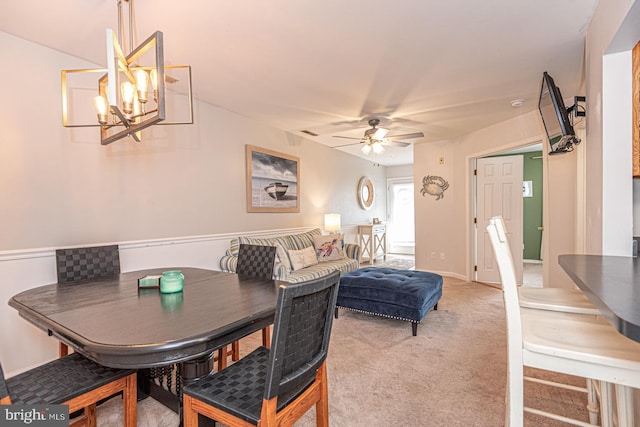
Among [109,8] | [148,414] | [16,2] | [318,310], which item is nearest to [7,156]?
[16,2]

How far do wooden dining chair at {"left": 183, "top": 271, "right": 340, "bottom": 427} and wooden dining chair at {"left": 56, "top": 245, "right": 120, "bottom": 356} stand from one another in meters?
Result: 1.45

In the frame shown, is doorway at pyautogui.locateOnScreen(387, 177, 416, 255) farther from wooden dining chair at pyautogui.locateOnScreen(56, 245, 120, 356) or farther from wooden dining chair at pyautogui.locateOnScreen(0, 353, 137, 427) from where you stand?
wooden dining chair at pyautogui.locateOnScreen(0, 353, 137, 427)

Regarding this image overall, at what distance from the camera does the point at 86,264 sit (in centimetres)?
231

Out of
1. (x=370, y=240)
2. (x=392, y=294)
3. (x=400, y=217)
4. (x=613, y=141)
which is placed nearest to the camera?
(x=613, y=141)

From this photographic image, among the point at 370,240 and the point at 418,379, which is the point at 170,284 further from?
the point at 370,240

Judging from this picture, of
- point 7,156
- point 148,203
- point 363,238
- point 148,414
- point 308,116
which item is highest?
point 308,116

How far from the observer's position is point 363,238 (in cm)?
713

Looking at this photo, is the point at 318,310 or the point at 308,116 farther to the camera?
the point at 308,116

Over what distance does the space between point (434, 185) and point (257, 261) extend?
4332mm

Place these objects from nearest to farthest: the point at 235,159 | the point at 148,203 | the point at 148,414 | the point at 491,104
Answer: the point at 148,414, the point at 148,203, the point at 491,104, the point at 235,159

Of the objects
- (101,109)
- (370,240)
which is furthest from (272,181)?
(370,240)

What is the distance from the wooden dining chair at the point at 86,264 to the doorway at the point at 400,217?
7.05 metres

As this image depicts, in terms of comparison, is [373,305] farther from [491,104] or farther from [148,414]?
[491,104]

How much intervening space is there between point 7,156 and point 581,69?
4811mm
